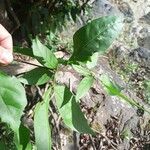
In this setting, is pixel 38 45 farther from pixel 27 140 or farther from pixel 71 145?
pixel 71 145

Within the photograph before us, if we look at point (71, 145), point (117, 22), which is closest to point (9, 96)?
point (117, 22)

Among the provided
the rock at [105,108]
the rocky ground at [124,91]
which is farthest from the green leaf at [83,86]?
the rock at [105,108]

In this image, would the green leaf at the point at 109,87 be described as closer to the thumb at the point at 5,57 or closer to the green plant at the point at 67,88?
the green plant at the point at 67,88

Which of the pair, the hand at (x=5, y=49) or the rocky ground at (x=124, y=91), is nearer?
the hand at (x=5, y=49)

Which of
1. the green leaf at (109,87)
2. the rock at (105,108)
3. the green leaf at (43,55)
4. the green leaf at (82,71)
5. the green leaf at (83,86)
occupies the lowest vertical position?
the rock at (105,108)

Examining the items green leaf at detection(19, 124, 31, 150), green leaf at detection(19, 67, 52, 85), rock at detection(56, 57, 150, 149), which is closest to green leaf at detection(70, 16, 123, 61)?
green leaf at detection(19, 67, 52, 85)

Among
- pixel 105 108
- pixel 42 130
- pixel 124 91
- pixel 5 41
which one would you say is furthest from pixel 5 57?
pixel 124 91
